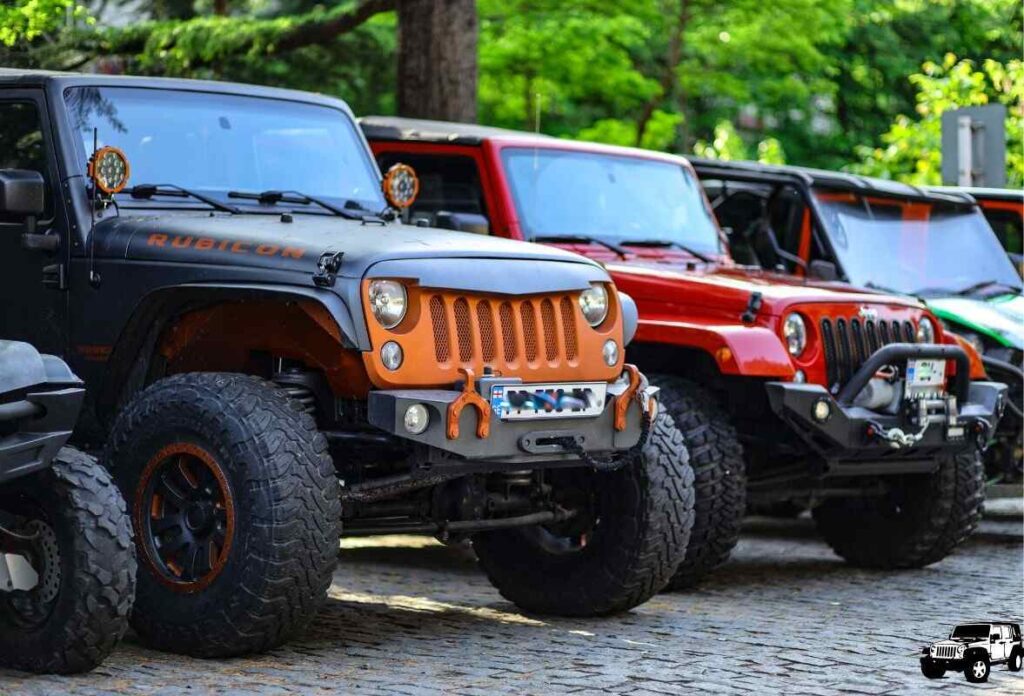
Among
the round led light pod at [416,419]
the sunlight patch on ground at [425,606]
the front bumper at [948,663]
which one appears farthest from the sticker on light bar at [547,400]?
the front bumper at [948,663]

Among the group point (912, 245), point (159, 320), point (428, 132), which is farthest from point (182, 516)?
point (912, 245)

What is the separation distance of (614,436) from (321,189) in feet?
6.49

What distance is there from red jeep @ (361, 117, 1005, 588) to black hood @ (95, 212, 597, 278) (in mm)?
1436

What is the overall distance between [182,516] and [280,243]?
110 cm

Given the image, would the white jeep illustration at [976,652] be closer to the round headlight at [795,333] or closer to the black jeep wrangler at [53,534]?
the round headlight at [795,333]

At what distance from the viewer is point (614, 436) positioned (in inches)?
320

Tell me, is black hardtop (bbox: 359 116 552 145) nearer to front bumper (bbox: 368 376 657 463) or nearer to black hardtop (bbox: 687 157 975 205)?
black hardtop (bbox: 687 157 975 205)

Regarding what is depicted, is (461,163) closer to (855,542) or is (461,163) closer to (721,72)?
(855,542)

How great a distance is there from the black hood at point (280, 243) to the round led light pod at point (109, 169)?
0.15m

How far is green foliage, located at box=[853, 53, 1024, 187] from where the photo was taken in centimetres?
2028

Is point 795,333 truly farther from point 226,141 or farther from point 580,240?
point 226,141

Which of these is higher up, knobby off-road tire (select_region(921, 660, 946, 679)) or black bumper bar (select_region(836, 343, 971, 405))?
black bumper bar (select_region(836, 343, 971, 405))

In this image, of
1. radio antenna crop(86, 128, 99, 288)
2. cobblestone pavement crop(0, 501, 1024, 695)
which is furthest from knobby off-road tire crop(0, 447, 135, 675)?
radio antenna crop(86, 128, 99, 288)

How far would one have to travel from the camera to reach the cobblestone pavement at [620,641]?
7.21 meters
